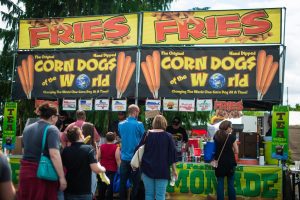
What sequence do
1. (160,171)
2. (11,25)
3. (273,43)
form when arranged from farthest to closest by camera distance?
(11,25), (273,43), (160,171)

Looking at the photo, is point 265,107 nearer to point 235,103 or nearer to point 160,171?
point 235,103

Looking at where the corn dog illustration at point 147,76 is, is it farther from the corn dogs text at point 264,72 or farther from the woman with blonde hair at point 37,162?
the woman with blonde hair at point 37,162

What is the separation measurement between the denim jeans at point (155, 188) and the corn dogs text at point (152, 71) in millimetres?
3995

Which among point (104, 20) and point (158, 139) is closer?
point (158, 139)

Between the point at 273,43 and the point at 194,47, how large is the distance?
5.96ft


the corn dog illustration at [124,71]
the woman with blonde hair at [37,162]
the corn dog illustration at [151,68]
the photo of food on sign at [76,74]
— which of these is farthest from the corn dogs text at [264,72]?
the woman with blonde hair at [37,162]

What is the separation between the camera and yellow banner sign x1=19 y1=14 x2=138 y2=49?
1127 cm

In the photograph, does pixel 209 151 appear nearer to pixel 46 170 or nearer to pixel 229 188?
pixel 229 188

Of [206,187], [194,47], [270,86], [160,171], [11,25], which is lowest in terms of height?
[206,187]

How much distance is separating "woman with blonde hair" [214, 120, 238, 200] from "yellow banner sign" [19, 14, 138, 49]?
3.55 meters

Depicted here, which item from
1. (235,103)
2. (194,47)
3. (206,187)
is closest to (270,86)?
(235,103)

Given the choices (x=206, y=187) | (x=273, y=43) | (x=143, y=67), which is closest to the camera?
(x=206, y=187)

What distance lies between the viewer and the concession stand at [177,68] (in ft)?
32.1

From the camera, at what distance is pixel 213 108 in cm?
1074
